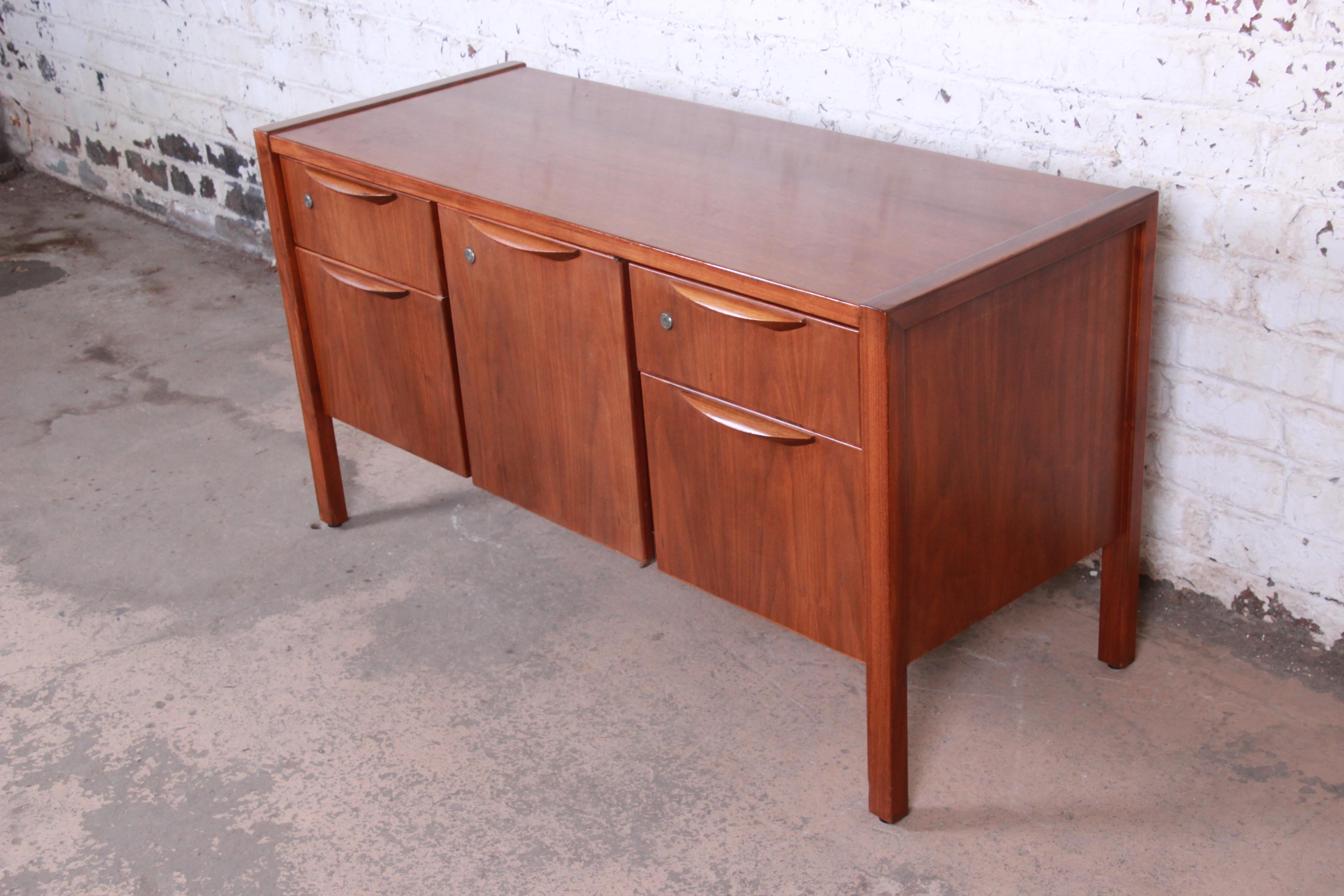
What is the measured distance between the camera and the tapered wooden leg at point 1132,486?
1.85 meters

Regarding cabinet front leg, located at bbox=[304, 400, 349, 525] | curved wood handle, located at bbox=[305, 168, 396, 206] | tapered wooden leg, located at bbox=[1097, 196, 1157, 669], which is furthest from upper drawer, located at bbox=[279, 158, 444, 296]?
tapered wooden leg, located at bbox=[1097, 196, 1157, 669]

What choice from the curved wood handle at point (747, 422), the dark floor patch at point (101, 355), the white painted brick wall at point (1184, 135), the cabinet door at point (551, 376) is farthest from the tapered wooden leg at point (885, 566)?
the dark floor patch at point (101, 355)

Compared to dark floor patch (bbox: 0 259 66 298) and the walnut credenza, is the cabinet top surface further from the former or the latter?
dark floor patch (bbox: 0 259 66 298)

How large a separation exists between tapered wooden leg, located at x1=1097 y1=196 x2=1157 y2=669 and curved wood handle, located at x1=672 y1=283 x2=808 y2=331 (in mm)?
555

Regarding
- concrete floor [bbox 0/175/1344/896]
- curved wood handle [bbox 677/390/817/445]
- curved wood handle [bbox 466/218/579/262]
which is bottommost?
concrete floor [bbox 0/175/1344/896]

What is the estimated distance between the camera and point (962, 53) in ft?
7.15

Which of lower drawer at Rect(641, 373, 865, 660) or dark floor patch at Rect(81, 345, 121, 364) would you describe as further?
dark floor patch at Rect(81, 345, 121, 364)

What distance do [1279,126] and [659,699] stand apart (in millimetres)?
1250

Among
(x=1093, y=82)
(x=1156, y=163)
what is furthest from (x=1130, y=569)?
(x=1093, y=82)

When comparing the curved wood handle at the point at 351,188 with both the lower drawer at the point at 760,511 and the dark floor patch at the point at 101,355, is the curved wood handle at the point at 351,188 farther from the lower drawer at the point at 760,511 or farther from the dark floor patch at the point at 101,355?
the dark floor patch at the point at 101,355

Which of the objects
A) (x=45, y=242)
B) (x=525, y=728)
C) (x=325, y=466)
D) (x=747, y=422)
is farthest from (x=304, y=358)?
(x=45, y=242)

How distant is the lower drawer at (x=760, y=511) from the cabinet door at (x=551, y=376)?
0.06 metres

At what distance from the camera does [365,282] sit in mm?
2314

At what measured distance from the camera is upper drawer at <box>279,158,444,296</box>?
2141mm
